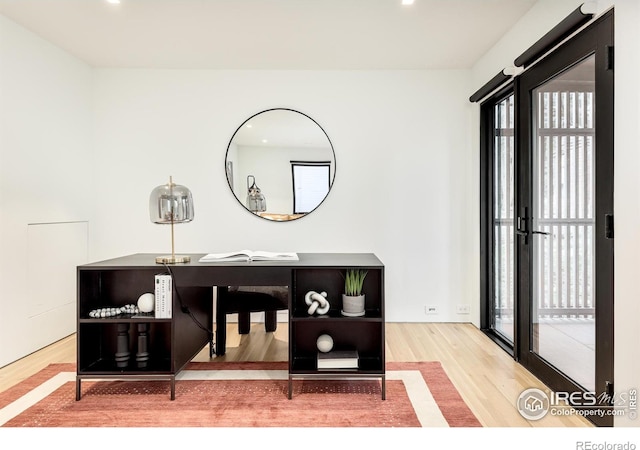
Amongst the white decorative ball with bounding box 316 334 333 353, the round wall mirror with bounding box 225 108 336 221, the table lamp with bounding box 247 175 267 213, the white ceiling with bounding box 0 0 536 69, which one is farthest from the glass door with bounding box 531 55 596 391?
the table lamp with bounding box 247 175 267 213

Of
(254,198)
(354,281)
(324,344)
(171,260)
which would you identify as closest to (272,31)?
(254,198)

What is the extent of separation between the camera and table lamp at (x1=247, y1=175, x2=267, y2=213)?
13.6ft

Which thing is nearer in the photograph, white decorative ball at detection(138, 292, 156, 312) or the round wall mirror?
white decorative ball at detection(138, 292, 156, 312)

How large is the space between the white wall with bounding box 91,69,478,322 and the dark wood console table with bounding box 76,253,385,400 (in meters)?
1.36

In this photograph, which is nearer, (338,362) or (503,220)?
(338,362)

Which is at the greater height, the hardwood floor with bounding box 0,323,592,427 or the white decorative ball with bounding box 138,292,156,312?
the white decorative ball with bounding box 138,292,156,312

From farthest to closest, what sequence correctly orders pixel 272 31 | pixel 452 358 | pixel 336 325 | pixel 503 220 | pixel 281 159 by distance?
pixel 281 159, pixel 503 220, pixel 272 31, pixel 452 358, pixel 336 325

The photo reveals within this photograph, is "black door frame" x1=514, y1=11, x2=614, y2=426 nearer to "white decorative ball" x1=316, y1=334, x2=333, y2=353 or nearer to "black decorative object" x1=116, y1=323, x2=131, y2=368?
"white decorative ball" x1=316, y1=334, x2=333, y2=353

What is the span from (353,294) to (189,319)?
3.38 ft

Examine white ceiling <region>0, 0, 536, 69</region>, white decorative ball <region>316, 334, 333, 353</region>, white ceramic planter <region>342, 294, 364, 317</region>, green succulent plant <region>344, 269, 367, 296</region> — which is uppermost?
white ceiling <region>0, 0, 536, 69</region>

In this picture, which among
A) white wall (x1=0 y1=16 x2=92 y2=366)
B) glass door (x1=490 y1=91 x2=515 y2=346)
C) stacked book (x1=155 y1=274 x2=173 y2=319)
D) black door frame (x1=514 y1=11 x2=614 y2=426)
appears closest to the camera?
black door frame (x1=514 y1=11 x2=614 y2=426)

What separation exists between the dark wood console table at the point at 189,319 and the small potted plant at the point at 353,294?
47mm

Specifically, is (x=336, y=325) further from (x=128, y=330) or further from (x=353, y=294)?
(x=128, y=330)

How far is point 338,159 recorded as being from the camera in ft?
13.6
